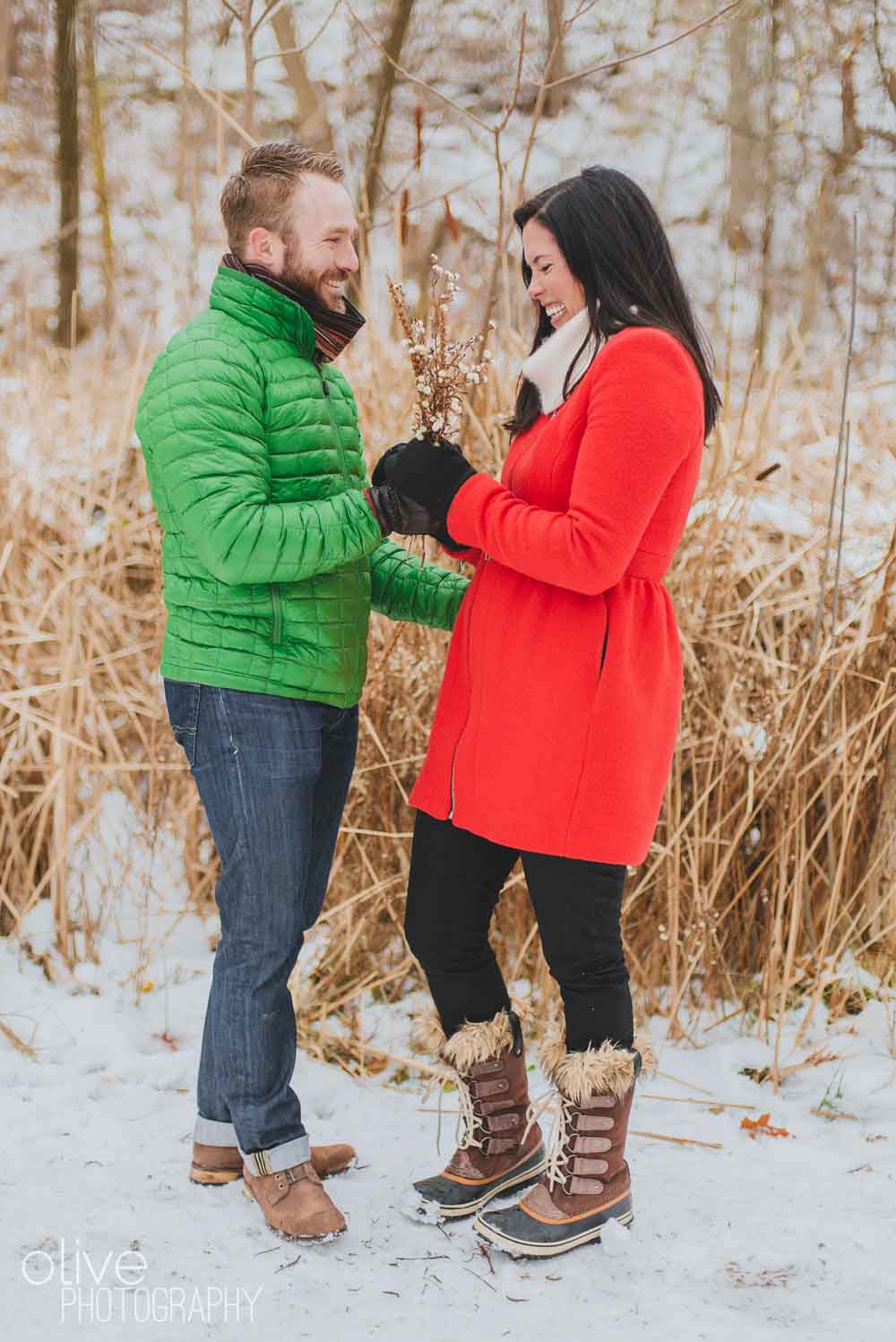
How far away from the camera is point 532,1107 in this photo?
95.0 inches

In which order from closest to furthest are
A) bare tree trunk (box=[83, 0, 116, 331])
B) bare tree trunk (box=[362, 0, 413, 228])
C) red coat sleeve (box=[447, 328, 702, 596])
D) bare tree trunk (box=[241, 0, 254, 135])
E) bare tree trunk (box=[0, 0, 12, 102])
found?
1. red coat sleeve (box=[447, 328, 702, 596])
2. bare tree trunk (box=[241, 0, 254, 135])
3. bare tree trunk (box=[362, 0, 413, 228])
4. bare tree trunk (box=[83, 0, 116, 331])
5. bare tree trunk (box=[0, 0, 12, 102])

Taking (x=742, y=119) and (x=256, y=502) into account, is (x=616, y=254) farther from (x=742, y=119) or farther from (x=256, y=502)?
(x=742, y=119)

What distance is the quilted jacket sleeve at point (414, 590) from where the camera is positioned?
7.48ft

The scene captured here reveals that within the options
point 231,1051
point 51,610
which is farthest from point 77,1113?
point 51,610

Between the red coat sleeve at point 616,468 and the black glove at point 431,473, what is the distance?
12cm

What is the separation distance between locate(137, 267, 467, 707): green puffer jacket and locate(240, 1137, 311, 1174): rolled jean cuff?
0.82 m

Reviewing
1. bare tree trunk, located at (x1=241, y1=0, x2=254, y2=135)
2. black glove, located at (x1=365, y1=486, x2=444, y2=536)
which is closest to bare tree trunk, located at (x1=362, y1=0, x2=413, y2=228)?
bare tree trunk, located at (x1=241, y1=0, x2=254, y2=135)

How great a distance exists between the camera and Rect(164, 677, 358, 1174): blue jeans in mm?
2004

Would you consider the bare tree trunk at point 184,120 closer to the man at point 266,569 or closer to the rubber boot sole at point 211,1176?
the man at point 266,569

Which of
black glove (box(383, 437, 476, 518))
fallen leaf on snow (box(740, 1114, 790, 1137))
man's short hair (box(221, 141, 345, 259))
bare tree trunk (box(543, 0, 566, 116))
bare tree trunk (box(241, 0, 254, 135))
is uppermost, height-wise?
bare tree trunk (box(543, 0, 566, 116))

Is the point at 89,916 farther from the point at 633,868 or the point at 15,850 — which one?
the point at 633,868

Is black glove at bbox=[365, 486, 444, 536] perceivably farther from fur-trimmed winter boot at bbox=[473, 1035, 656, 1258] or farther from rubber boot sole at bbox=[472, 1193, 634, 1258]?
rubber boot sole at bbox=[472, 1193, 634, 1258]

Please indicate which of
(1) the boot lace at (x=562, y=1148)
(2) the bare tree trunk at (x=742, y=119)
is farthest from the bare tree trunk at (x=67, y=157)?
(1) the boot lace at (x=562, y=1148)

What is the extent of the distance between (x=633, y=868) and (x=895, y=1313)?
3.93 ft
